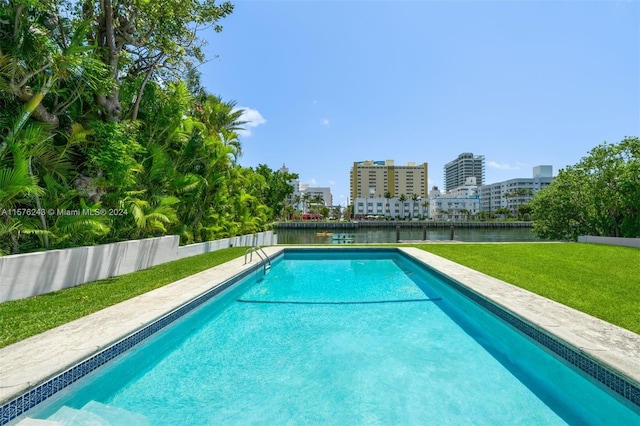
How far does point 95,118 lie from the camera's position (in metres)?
6.37

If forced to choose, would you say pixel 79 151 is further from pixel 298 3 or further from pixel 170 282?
pixel 298 3

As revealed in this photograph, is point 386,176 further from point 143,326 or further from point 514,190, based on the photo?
point 143,326

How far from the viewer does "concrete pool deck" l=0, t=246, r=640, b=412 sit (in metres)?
2.34

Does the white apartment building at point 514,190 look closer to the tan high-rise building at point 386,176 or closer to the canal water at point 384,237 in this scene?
the tan high-rise building at point 386,176

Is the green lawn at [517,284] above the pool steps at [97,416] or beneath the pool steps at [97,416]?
above

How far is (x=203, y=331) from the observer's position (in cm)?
432

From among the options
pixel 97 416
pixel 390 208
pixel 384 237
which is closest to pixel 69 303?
pixel 97 416

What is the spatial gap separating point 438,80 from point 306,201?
71978 millimetres

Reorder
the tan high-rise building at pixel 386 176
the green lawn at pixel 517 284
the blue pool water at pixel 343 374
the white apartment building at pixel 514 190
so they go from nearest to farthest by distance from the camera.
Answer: the blue pool water at pixel 343 374
the green lawn at pixel 517 284
the white apartment building at pixel 514 190
the tan high-rise building at pixel 386 176

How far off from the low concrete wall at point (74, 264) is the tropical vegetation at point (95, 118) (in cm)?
41

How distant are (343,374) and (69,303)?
4091 millimetres

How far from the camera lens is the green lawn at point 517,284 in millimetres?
3525

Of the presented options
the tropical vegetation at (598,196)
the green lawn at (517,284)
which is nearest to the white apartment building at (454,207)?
the tropical vegetation at (598,196)

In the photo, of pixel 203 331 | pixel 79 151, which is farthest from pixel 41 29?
pixel 203 331
